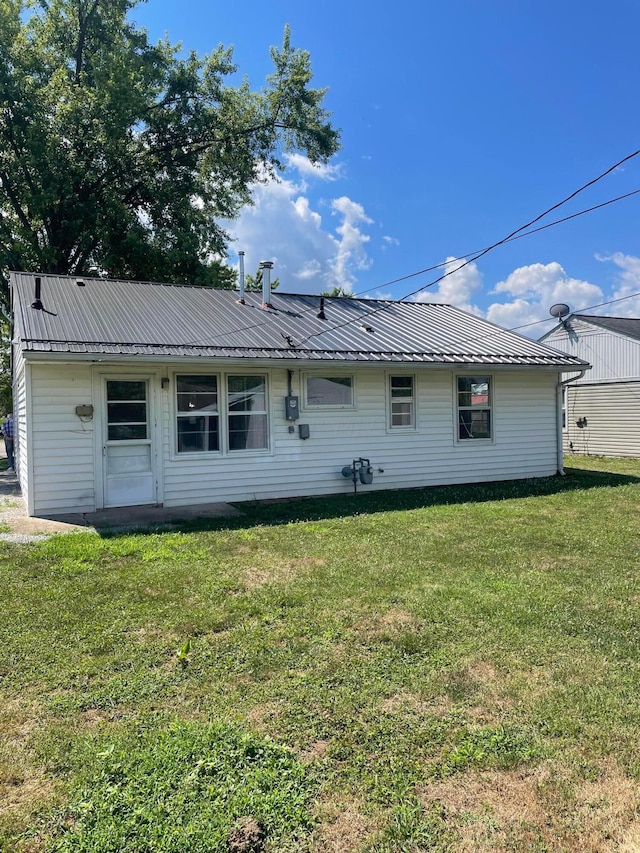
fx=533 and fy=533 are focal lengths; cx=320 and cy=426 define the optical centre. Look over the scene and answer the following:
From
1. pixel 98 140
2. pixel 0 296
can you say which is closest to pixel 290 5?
pixel 98 140

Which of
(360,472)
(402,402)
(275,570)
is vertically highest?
(402,402)

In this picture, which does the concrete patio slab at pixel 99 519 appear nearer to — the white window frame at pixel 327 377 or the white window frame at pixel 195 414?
the white window frame at pixel 195 414

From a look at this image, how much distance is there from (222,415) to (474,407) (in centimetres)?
526

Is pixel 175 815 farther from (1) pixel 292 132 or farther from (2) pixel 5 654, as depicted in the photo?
(1) pixel 292 132

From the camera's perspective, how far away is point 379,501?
8977 millimetres

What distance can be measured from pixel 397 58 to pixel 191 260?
389 inches

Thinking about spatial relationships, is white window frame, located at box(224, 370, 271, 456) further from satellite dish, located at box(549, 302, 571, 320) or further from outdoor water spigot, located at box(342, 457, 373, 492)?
satellite dish, located at box(549, 302, 571, 320)

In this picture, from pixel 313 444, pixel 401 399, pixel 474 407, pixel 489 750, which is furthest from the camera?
pixel 474 407

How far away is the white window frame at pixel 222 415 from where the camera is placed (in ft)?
28.3

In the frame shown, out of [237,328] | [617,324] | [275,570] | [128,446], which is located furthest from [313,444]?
[617,324]

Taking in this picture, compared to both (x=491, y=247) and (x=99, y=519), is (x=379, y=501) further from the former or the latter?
(x=491, y=247)

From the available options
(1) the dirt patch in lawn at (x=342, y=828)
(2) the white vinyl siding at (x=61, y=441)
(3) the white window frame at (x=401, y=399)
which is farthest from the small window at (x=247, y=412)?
(1) the dirt patch in lawn at (x=342, y=828)

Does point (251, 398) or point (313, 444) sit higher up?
point (251, 398)

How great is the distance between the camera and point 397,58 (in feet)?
39.2
